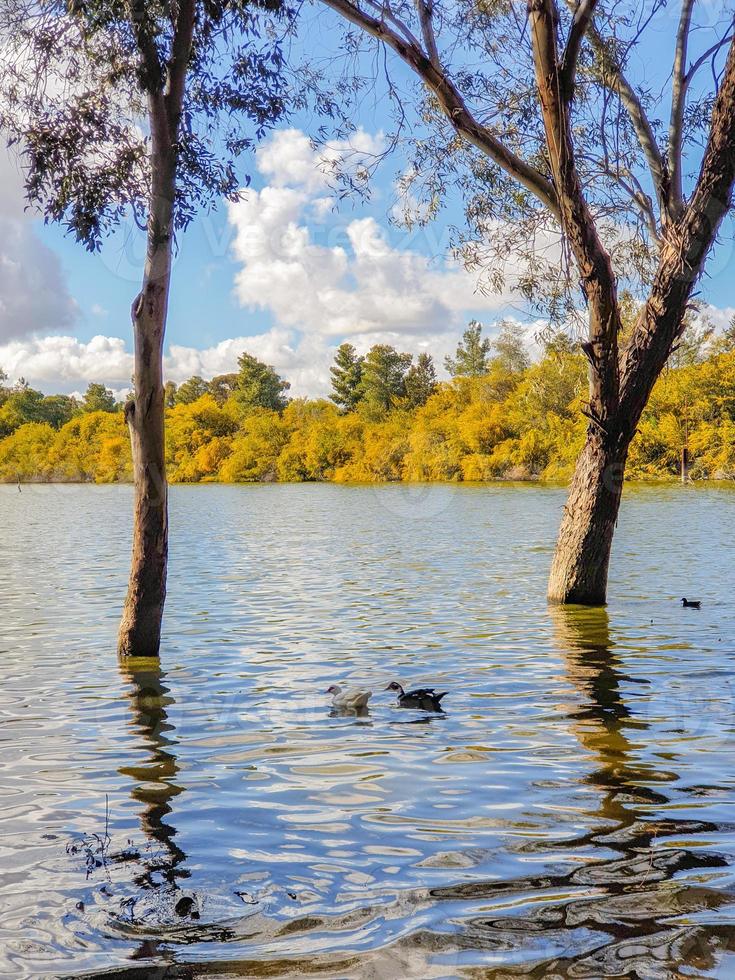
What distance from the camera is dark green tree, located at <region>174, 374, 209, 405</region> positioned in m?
125

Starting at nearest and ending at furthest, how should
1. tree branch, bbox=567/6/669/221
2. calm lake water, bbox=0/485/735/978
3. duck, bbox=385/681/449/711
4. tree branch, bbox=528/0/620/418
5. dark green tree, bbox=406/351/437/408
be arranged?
1. calm lake water, bbox=0/485/735/978
2. duck, bbox=385/681/449/711
3. tree branch, bbox=528/0/620/418
4. tree branch, bbox=567/6/669/221
5. dark green tree, bbox=406/351/437/408

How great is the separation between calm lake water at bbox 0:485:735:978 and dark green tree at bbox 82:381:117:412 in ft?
350

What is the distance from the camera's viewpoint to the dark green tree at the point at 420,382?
91.2 m

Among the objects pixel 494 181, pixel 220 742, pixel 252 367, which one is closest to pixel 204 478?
pixel 252 367

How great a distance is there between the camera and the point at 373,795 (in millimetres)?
4914

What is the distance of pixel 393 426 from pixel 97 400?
48.9m

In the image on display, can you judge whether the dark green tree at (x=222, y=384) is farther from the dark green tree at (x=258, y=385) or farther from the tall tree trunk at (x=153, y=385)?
the tall tree trunk at (x=153, y=385)

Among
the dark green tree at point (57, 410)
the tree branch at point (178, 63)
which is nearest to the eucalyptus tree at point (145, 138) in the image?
the tree branch at point (178, 63)

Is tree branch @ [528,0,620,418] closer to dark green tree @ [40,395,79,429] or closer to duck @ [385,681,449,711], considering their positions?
duck @ [385,681,449,711]

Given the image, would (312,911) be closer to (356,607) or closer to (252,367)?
(356,607)

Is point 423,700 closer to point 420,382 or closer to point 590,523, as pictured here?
point 590,523

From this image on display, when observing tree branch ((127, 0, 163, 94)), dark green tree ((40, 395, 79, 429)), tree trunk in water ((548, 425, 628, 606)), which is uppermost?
dark green tree ((40, 395, 79, 429))

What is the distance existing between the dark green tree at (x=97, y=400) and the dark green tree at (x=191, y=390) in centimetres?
866

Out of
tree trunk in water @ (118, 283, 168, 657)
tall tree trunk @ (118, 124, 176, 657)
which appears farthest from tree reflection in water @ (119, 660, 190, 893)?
tall tree trunk @ (118, 124, 176, 657)
